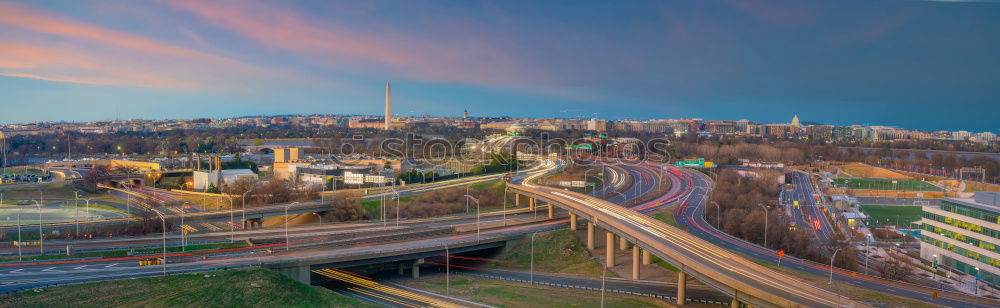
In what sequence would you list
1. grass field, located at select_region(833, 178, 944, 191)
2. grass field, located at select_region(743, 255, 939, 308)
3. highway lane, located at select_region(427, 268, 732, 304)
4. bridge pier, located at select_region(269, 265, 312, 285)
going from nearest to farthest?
1. grass field, located at select_region(743, 255, 939, 308)
2. highway lane, located at select_region(427, 268, 732, 304)
3. bridge pier, located at select_region(269, 265, 312, 285)
4. grass field, located at select_region(833, 178, 944, 191)

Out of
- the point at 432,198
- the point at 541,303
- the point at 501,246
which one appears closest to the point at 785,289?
the point at 541,303

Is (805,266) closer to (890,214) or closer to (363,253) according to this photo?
(363,253)

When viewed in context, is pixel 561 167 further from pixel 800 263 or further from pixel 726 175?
pixel 800 263

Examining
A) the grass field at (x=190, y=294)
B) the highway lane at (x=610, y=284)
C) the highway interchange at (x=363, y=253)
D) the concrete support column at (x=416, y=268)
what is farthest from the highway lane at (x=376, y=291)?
the highway lane at (x=610, y=284)

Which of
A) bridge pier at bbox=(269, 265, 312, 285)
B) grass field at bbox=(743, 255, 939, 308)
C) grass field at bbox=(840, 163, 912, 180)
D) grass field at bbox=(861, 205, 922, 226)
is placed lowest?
grass field at bbox=(861, 205, 922, 226)

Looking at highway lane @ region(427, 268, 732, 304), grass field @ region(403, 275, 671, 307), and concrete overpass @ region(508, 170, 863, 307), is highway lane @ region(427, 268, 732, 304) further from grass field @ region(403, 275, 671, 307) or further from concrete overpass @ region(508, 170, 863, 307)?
concrete overpass @ region(508, 170, 863, 307)

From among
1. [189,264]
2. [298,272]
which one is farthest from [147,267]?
[298,272]

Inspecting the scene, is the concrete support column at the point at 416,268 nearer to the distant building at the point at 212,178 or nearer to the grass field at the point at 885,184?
the distant building at the point at 212,178

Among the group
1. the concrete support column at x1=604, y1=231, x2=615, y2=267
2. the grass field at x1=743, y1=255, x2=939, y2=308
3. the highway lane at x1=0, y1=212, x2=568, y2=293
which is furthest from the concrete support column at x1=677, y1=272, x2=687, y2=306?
the highway lane at x1=0, y1=212, x2=568, y2=293
